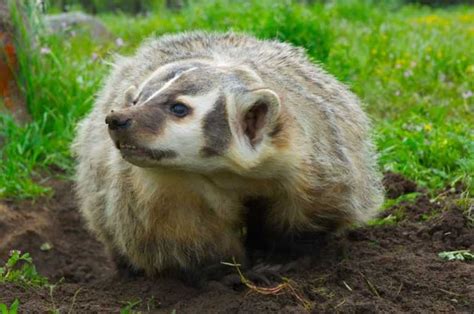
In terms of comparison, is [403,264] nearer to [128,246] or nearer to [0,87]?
[128,246]

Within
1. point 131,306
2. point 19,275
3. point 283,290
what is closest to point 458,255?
point 283,290

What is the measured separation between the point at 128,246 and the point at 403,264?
3.53ft

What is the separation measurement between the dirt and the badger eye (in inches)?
28.4

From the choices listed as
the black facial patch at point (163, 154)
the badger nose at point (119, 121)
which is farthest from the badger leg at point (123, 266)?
the badger nose at point (119, 121)

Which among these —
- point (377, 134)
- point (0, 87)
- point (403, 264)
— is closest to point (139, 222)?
point (403, 264)

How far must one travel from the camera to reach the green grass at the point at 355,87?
5125mm

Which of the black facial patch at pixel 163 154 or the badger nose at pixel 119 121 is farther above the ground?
the badger nose at pixel 119 121

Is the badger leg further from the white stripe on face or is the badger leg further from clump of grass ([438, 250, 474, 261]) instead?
clump of grass ([438, 250, 474, 261])

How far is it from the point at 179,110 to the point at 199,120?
3.0 inches

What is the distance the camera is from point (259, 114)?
3.18 meters

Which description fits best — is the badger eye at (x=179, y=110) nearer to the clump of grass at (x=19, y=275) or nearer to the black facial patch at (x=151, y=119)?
the black facial patch at (x=151, y=119)

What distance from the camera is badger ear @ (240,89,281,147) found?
10.3 feet

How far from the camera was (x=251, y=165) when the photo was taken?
10.2 ft

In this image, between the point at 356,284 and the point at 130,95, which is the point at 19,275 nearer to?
the point at 130,95
